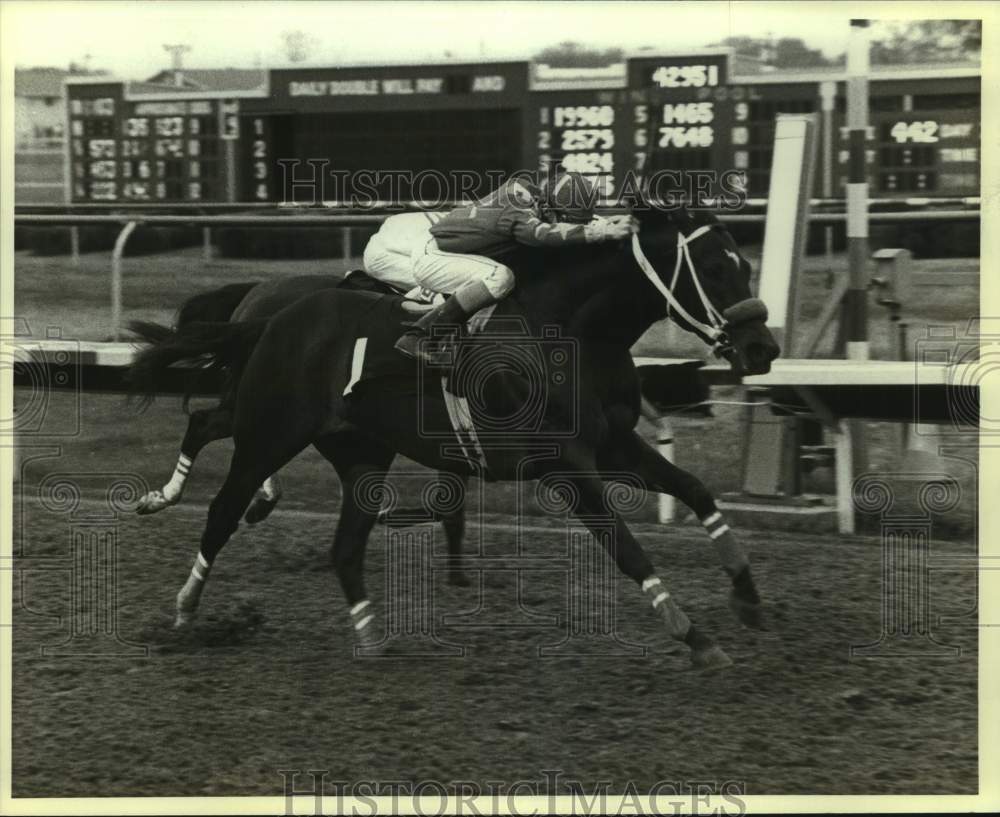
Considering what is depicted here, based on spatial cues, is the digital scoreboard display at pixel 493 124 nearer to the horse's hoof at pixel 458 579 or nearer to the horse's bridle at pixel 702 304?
the horse's bridle at pixel 702 304

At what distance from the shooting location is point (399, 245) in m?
5.07

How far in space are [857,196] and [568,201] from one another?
3.76 ft

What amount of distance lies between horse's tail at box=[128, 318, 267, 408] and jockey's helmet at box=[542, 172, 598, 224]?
1.05 metres

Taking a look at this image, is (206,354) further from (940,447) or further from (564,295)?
(940,447)

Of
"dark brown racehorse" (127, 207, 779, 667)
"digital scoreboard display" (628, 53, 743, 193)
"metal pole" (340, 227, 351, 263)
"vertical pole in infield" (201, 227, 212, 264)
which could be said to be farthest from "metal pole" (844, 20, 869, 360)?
"vertical pole in infield" (201, 227, 212, 264)

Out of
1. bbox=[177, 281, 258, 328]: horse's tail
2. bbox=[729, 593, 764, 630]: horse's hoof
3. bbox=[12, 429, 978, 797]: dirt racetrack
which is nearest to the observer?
bbox=[12, 429, 978, 797]: dirt racetrack

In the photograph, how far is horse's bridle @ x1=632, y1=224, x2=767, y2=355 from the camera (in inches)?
184

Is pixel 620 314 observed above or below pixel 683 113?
below

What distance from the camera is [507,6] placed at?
16.0 feet

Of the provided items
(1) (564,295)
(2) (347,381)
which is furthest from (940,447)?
(2) (347,381)

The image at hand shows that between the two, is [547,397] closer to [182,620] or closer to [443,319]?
[443,319]

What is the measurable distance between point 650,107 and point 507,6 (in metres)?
0.56

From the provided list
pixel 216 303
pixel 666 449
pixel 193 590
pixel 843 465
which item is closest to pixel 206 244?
pixel 216 303

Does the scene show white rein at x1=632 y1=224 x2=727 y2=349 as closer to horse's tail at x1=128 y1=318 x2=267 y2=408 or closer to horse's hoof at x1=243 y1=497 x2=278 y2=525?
horse's tail at x1=128 y1=318 x2=267 y2=408
